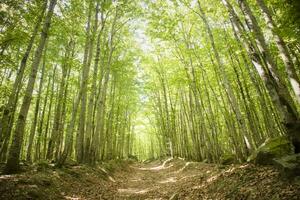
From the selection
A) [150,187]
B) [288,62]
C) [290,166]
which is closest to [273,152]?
[290,166]

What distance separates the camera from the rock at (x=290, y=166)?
4520 mm

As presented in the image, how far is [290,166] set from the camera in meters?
4.63

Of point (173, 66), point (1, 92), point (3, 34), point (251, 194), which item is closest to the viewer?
point (251, 194)

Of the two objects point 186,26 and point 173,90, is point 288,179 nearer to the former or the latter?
point 186,26

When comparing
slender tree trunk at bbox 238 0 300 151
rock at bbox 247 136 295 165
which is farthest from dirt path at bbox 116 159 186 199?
slender tree trunk at bbox 238 0 300 151

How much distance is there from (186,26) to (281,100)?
41.7ft

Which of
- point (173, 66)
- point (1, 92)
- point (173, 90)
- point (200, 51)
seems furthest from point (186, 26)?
point (1, 92)

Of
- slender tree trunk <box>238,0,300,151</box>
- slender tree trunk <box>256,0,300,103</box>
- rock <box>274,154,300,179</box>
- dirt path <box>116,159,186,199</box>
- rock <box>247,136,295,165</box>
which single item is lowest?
dirt path <box>116,159,186,199</box>

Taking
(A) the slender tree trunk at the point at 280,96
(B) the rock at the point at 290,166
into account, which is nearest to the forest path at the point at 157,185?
(B) the rock at the point at 290,166

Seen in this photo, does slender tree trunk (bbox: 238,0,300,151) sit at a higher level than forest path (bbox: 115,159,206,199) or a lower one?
higher

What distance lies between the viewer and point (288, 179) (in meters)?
4.58

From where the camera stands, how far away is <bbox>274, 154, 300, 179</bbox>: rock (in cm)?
452

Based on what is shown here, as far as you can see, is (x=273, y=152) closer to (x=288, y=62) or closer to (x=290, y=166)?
(x=290, y=166)

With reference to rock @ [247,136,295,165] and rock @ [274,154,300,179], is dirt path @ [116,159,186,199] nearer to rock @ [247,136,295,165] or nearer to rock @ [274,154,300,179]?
rock @ [247,136,295,165]
